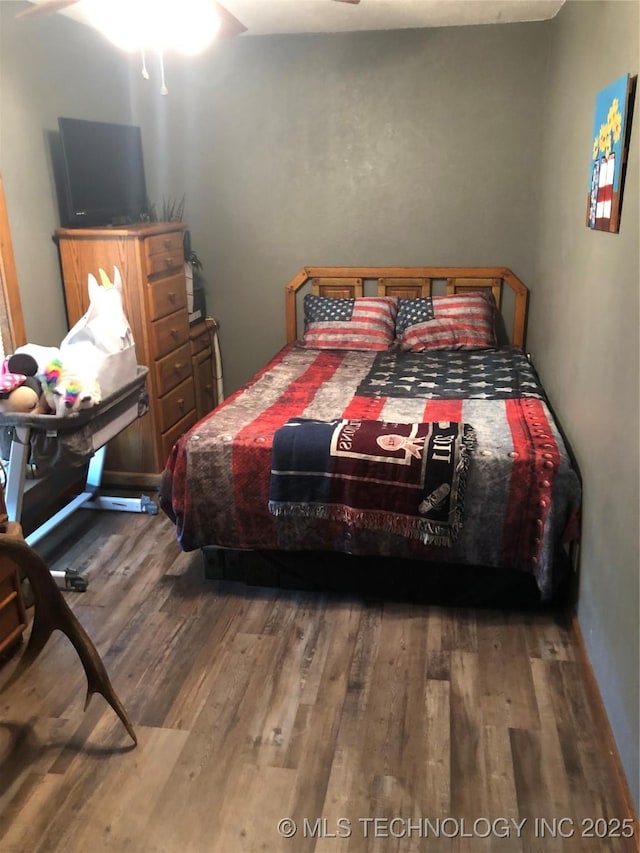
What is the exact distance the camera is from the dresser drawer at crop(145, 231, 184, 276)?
3350mm

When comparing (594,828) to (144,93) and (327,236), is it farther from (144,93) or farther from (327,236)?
(144,93)

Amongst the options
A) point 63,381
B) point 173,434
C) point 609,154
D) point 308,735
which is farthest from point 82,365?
point 609,154

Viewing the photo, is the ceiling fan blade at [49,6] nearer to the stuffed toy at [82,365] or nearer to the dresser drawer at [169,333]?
the stuffed toy at [82,365]

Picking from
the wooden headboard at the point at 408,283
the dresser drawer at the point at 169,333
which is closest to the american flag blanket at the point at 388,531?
the dresser drawer at the point at 169,333

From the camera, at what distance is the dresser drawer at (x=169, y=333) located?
11.3ft

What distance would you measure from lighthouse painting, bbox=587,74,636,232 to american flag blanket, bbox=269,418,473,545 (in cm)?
83

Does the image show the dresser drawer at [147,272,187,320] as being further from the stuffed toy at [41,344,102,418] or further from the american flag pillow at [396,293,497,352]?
the american flag pillow at [396,293,497,352]

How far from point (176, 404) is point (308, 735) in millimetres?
2201

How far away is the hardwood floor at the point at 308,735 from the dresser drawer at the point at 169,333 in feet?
4.49

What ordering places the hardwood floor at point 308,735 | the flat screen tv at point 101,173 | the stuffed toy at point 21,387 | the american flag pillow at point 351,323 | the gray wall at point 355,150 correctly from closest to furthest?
the hardwood floor at point 308,735 → the stuffed toy at point 21,387 → the flat screen tv at point 101,173 → the gray wall at point 355,150 → the american flag pillow at point 351,323

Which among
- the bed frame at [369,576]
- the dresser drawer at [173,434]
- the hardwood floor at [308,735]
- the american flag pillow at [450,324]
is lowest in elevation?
the hardwood floor at [308,735]

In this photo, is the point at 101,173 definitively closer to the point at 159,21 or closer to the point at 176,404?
the point at 176,404

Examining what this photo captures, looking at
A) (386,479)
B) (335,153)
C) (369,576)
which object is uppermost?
(335,153)

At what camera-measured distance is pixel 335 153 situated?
3992mm
